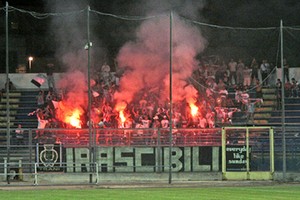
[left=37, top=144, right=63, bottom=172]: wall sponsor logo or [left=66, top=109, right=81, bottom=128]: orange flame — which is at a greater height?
[left=66, top=109, right=81, bottom=128]: orange flame

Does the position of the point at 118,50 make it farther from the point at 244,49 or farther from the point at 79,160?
the point at 79,160

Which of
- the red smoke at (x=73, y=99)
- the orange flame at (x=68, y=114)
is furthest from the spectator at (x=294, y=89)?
the orange flame at (x=68, y=114)

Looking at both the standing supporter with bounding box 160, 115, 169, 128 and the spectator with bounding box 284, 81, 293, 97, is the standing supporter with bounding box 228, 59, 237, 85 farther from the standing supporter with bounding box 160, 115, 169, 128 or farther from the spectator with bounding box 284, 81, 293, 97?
the standing supporter with bounding box 160, 115, 169, 128

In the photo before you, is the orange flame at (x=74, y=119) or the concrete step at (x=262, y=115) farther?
the concrete step at (x=262, y=115)

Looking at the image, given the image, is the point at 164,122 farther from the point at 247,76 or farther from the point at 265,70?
the point at 265,70

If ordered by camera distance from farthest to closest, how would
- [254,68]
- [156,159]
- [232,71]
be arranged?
[254,68] → [232,71] → [156,159]

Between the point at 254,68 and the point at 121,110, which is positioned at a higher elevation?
the point at 254,68

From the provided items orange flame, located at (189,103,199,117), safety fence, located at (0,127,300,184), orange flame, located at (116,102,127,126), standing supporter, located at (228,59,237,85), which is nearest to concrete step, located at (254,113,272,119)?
standing supporter, located at (228,59,237,85)

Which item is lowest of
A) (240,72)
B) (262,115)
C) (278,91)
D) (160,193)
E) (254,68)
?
(160,193)

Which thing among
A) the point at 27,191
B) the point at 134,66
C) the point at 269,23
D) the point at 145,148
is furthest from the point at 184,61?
the point at 27,191

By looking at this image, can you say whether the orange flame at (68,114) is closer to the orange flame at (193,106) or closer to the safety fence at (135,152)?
the orange flame at (193,106)

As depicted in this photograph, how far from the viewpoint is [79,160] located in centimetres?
2797

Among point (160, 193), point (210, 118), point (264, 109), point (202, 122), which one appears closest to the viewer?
point (160, 193)

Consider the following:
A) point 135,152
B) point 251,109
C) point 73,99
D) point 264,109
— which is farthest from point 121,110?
point 135,152
